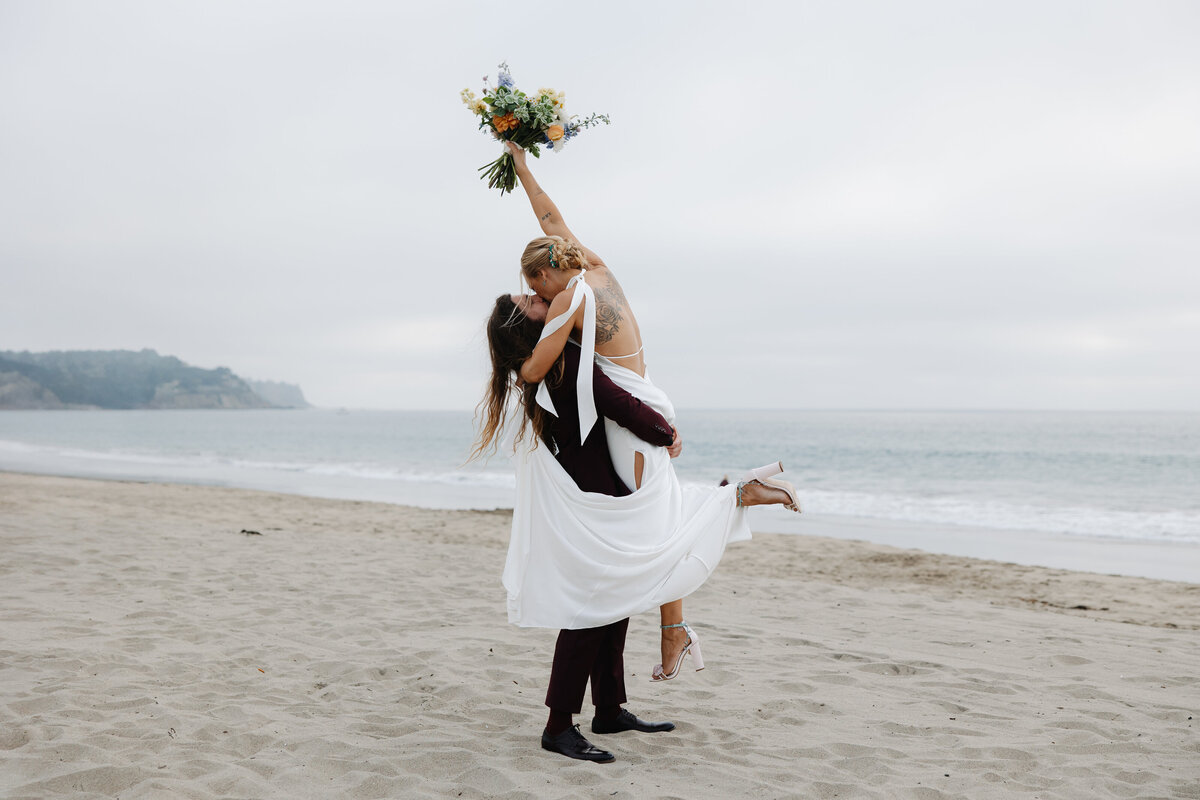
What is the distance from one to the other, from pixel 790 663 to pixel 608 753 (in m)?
2.02

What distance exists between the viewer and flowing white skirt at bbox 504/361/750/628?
10.8 ft

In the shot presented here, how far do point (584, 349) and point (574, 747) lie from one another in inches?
66.6

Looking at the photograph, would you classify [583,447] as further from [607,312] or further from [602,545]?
[607,312]

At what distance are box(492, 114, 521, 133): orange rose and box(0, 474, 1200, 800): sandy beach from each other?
2855 mm

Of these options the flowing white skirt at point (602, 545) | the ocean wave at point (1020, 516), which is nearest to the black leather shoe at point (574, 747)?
the flowing white skirt at point (602, 545)

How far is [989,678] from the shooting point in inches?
184

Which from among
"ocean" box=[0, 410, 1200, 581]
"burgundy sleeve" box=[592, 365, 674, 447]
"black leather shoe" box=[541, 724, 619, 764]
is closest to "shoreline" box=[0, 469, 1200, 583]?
"ocean" box=[0, 410, 1200, 581]

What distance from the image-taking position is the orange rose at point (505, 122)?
3.80 metres

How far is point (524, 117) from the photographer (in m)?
3.79

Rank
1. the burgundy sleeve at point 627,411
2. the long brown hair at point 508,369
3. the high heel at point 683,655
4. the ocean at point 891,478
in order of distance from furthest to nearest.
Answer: the ocean at point 891,478, the high heel at point 683,655, the long brown hair at point 508,369, the burgundy sleeve at point 627,411

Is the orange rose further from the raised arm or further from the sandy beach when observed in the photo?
the sandy beach

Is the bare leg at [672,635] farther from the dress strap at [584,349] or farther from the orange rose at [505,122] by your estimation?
the orange rose at [505,122]

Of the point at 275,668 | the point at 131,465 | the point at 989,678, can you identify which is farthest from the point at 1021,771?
the point at 131,465

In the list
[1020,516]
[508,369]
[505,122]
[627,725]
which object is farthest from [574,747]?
[1020,516]
